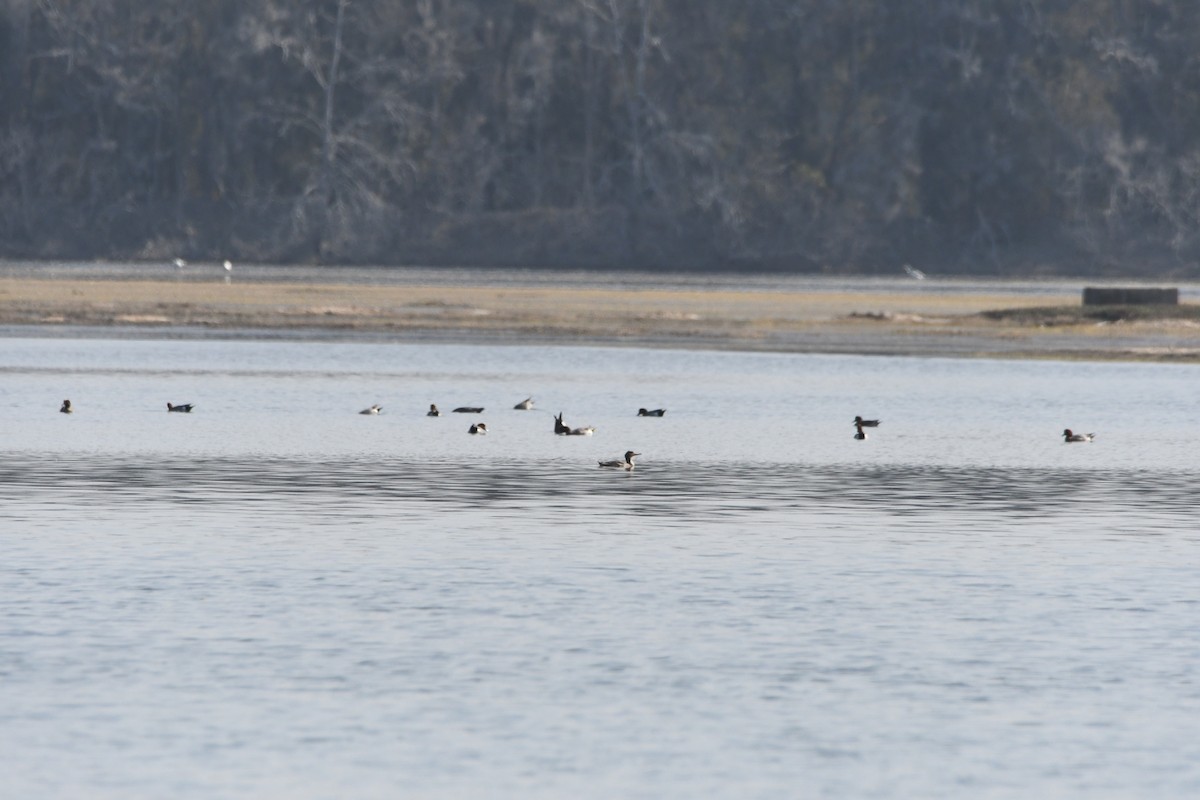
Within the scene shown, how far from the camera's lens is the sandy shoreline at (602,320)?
195 feet

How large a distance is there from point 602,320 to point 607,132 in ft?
153

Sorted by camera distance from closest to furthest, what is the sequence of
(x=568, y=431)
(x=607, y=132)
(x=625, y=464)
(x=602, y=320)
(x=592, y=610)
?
1. (x=592, y=610)
2. (x=625, y=464)
3. (x=568, y=431)
4. (x=602, y=320)
5. (x=607, y=132)

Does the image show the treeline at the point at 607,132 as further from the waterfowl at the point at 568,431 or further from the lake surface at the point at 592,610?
the waterfowl at the point at 568,431

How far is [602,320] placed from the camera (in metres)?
66.1

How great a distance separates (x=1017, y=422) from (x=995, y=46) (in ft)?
254

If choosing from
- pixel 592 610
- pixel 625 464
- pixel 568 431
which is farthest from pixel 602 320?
pixel 592 610

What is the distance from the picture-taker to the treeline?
10850 cm

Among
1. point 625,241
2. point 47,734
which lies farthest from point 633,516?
point 625,241

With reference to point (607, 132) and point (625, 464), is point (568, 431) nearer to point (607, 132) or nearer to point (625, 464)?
point (625, 464)

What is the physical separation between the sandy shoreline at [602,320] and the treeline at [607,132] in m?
27.7

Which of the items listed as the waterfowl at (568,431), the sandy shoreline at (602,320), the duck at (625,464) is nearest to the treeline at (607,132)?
the sandy shoreline at (602,320)

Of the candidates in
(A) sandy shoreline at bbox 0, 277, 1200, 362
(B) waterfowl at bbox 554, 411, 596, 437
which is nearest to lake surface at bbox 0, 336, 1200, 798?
(B) waterfowl at bbox 554, 411, 596, 437

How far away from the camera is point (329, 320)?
65688 millimetres

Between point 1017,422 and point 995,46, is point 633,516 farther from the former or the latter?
point 995,46
